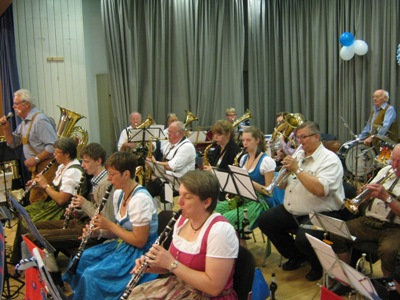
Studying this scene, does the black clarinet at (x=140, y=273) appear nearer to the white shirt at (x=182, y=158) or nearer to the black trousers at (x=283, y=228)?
the black trousers at (x=283, y=228)

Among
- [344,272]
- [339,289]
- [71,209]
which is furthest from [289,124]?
[344,272]

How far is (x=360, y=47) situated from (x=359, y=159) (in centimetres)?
224

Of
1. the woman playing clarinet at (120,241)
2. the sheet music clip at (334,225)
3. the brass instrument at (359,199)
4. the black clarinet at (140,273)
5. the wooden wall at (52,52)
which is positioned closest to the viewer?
the black clarinet at (140,273)

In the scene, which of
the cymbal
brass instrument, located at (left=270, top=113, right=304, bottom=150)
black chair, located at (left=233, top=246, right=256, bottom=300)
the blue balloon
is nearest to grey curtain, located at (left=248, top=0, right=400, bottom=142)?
the blue balloon

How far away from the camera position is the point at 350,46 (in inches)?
323

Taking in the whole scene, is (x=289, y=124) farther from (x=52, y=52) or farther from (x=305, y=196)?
(x=52, y=52)

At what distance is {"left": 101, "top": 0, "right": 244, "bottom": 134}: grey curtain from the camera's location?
8305 millimetres

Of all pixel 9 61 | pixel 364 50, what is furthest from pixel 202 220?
pixel 364 50

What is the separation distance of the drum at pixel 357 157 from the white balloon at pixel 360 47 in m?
1.88

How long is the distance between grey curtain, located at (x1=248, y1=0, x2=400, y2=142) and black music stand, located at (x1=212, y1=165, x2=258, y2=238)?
5.36 meters

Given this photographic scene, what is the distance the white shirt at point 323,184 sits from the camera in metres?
3.52

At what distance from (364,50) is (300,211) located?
549 centimetres

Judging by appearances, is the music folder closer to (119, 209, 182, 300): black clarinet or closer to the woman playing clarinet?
the woman playing clarinet

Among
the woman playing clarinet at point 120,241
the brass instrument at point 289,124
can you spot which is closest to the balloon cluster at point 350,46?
the brass instrument at point 289,124
